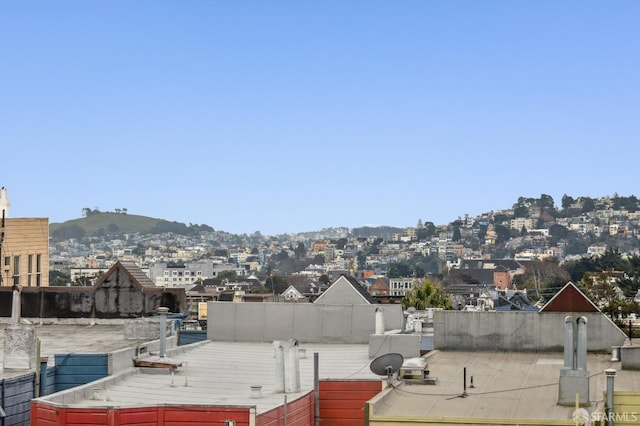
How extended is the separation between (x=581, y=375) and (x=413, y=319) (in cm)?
1864

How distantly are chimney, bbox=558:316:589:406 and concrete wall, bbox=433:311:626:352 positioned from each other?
926cm

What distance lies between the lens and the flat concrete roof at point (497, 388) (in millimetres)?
28031

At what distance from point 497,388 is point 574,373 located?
320 cm

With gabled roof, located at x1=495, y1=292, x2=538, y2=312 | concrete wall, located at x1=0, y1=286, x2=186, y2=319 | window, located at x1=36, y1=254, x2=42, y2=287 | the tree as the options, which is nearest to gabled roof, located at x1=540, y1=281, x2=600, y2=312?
concrete wall, located at x1=0, y1=286, x2=186, y2=319

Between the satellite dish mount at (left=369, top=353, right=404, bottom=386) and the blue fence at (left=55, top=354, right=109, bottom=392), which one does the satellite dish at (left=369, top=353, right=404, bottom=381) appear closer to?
the satellite dish mount at (left=369, top=353, right=404, bottom=386)

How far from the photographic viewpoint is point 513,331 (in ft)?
127

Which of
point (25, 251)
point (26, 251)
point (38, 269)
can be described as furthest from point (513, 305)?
point (25, 251)

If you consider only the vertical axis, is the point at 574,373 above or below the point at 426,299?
below

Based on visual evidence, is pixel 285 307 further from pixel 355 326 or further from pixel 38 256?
pixel 38 256

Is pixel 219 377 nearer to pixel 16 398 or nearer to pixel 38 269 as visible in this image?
pixel 16 398

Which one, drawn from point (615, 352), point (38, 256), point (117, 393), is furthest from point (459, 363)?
point (38, 256)

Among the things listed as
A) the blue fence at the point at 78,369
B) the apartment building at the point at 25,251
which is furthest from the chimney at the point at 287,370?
the apartment building at the point at 25,251

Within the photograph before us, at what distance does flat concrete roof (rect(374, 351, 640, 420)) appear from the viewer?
92.0 ft

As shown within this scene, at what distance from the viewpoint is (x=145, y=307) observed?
45.8 meters
